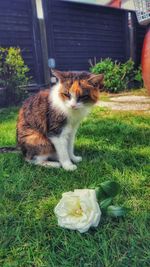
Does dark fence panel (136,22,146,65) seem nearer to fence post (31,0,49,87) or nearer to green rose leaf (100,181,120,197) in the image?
fence post (31,0,49,87)

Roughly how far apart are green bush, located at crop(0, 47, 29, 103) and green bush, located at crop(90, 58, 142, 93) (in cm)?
197

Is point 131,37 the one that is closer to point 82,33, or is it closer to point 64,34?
point 82,33

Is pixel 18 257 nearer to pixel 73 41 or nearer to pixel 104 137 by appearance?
pixel 104 137

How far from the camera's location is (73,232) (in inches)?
45.9

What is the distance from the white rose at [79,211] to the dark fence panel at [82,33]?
18.0 ft

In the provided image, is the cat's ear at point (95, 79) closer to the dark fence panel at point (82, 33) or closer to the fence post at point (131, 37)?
the dark fence panel at point (82, 33)

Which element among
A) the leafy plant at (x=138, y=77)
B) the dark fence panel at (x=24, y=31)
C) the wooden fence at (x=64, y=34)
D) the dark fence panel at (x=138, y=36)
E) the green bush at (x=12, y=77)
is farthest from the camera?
the dark fence panel at (x=138, y=36)

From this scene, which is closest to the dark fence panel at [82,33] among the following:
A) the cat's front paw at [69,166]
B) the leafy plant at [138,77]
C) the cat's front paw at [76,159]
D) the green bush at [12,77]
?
the leafy plant at [138,77]

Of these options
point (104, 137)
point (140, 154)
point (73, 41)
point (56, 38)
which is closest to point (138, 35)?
point (73, 41)

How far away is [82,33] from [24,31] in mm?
1563

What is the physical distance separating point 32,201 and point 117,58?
22.4 feet

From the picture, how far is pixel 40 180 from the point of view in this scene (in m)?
1.71

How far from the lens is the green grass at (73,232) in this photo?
3.43 feet

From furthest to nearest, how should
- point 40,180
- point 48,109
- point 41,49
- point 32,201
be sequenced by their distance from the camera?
point 41,49
point 48,109
point 40,180
point 32,201
